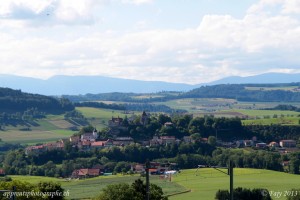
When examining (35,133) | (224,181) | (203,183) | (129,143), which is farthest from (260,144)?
(35,133)

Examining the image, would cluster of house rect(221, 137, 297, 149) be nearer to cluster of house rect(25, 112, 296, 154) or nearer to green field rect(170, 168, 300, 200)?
cluster of house rect(25, 112, 296, 154)

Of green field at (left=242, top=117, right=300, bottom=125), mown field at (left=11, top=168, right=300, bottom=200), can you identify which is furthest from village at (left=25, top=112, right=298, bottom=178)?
mown field at (left=11, top=168, right=300, bottom=200)

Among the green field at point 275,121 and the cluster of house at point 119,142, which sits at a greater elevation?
the green field at point 275,121

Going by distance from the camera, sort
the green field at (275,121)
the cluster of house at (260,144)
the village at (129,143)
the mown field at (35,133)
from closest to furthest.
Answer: the village at (129,143) → the cluster of house at (260,144) → the green field at (275,121) → the mown field at (35,133)

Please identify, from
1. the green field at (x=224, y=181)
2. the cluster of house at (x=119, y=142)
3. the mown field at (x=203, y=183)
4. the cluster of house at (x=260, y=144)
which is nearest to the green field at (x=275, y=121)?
the cluster of house at (x=119, y=142)

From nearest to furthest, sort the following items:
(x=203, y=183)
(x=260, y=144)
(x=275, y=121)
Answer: (x=203, y=183), (x=260, y=144), (x=275, y=121)

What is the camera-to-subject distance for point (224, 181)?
90312 millimetres

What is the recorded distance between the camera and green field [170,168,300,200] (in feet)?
256

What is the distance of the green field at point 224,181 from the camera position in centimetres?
7794

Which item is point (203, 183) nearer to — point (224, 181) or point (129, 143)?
point (224, 181)

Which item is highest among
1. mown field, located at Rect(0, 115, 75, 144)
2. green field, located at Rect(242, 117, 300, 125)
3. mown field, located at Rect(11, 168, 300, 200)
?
green field, located at Rect(242, 117, 300, 125)

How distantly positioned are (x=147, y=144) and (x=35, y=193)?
95.2m

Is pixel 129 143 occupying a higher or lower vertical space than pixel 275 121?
lower

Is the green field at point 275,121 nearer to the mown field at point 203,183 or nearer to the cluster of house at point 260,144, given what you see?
the cluster of house at point 260,144
